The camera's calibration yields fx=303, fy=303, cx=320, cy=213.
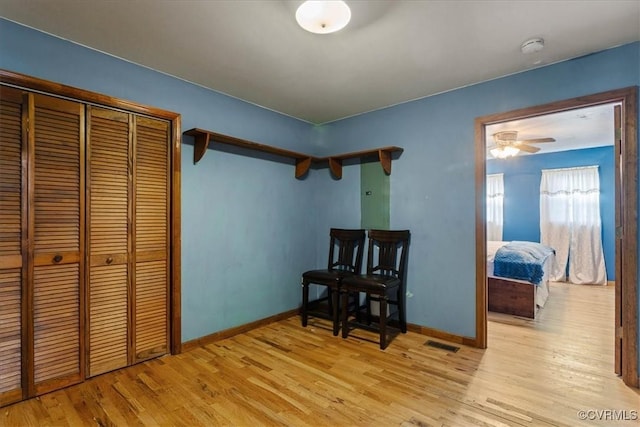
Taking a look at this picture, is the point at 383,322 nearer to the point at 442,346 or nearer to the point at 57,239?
the point at 442,346

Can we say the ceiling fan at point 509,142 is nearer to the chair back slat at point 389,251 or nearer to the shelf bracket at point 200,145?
the chair back slat at point 389,251

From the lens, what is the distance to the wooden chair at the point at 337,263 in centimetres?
315

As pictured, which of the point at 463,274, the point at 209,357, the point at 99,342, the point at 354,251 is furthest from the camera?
the point at 354,251

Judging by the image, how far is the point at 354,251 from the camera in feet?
11.4

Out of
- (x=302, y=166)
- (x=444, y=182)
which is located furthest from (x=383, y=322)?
(x=302, y=166)

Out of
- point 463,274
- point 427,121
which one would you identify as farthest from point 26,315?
point 427,121

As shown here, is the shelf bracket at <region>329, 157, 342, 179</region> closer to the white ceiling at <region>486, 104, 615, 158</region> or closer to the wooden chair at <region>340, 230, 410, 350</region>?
the wooden chair at <region>340, 230, 410, 350</region>

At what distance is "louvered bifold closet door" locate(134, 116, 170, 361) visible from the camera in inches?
92.5

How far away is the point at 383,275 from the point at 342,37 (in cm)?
215

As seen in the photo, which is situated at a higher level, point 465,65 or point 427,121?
point 465,65

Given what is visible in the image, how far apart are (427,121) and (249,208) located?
6.56 ft

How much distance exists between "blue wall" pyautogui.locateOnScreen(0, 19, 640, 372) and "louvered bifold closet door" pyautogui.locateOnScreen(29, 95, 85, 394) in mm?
324

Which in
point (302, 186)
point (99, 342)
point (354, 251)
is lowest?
point (99, 342)

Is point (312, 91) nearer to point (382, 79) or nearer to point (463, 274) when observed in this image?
point (382, 79)
